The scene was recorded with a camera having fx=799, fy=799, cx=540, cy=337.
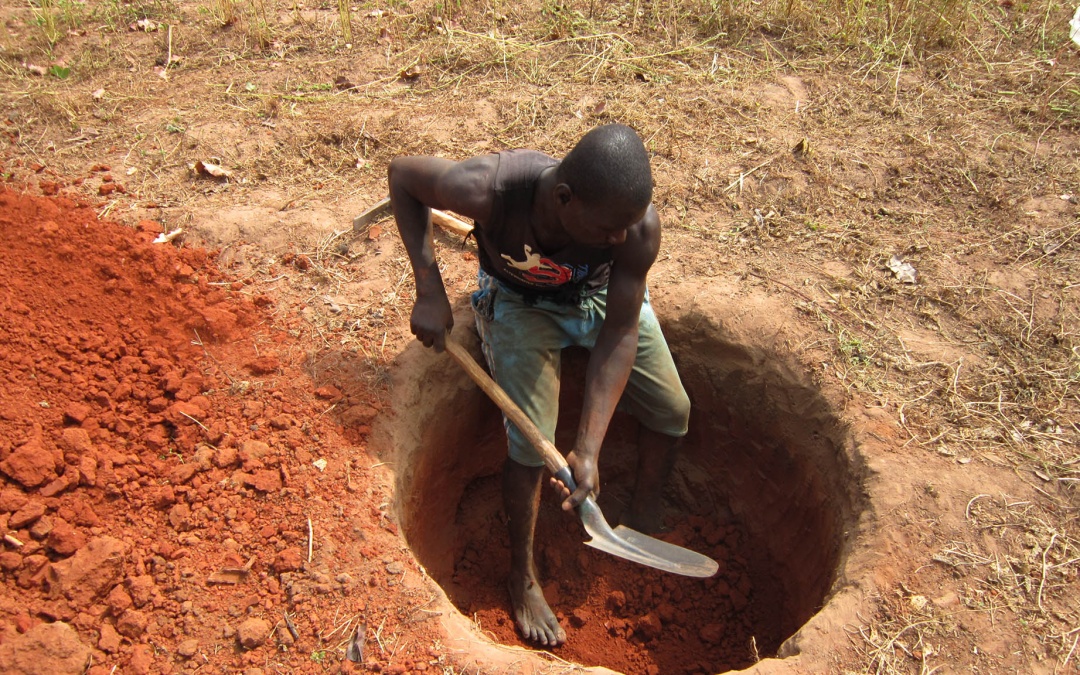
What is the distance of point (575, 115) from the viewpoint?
4.34 metres

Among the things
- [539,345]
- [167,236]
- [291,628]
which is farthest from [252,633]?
[167,236]

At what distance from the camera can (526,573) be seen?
3271mm

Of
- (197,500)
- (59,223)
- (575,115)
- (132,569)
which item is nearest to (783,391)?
(575,115)

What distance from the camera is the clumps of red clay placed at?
7.99 feet

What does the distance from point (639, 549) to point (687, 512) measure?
51.9 inches

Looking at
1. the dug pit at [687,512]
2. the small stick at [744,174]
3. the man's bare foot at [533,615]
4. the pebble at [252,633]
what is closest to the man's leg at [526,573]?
the man's bare foot at [533,615]

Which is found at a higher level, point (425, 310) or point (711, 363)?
point (425, 310)

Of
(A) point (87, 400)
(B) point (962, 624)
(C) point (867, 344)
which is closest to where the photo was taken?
(B) point (962, 624)

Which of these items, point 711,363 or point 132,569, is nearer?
point 132,569

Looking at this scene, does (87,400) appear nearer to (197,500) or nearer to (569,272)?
(197,500)

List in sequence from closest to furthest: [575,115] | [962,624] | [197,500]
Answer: [962,624] → [197,500] → [575,115]

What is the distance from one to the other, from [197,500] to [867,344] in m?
2.58

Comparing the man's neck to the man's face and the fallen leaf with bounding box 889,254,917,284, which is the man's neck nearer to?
the man's face

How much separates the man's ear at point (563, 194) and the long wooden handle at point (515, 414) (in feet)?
2.50
